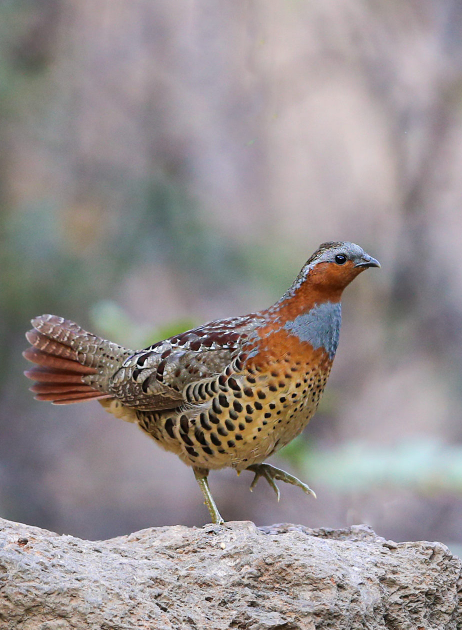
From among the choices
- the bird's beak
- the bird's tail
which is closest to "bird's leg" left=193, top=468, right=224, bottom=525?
the bird's tail

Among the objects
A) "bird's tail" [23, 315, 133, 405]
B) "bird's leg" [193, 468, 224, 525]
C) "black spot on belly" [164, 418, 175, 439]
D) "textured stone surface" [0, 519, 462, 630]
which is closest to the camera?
"textured stone surface" [0, 519, 462, 630]

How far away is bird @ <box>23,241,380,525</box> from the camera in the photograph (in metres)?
3.51

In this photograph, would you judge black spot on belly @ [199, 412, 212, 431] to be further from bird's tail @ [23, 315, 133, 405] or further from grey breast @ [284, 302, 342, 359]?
bird's tail @ [23, 315, 133, 405]

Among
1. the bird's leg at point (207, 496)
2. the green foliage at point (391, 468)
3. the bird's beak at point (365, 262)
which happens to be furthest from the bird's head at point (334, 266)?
the green foliage at point (391, 468)

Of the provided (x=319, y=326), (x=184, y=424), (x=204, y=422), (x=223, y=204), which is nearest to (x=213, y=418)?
(x=204, y=422)

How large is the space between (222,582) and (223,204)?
6.47 metres

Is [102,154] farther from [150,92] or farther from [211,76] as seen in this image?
[211,76]

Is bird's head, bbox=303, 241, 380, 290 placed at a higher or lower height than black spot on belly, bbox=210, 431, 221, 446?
higher

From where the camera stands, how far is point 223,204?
8688mm

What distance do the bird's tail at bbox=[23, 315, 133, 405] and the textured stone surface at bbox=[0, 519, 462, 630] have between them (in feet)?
4.35

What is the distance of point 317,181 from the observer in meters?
9.02

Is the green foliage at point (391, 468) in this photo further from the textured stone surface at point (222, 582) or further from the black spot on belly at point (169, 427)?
→ the textured stone surface at point (222, 582)

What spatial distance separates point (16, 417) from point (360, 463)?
4310 millimetres

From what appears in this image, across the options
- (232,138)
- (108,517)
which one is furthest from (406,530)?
(232,138)
